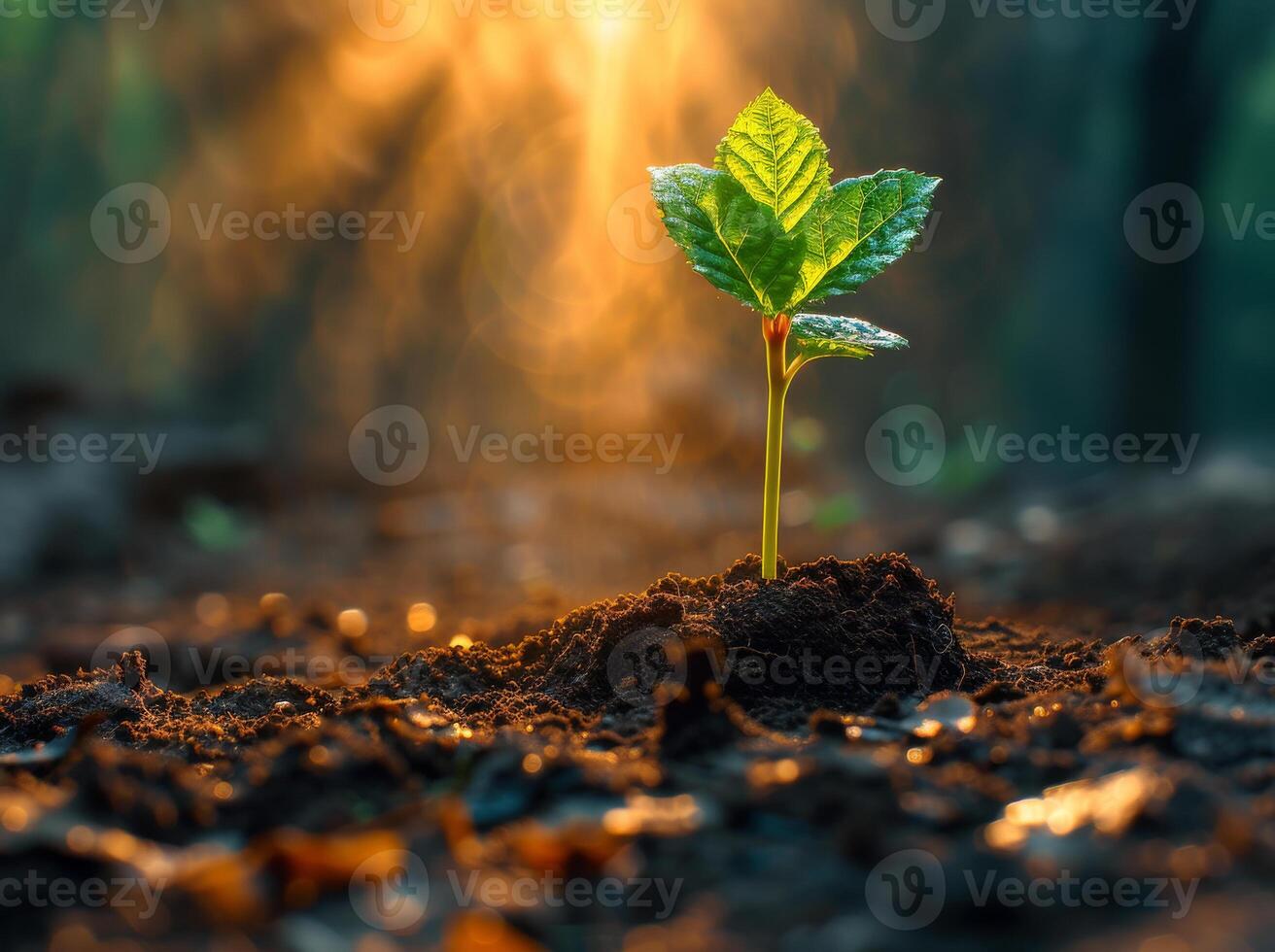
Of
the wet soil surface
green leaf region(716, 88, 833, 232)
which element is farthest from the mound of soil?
green leaf region(716, 88, 833, 232)

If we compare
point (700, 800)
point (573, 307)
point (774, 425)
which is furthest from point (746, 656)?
point (573, 307)

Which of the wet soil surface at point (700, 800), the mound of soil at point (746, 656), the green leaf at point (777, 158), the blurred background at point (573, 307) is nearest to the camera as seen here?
the wet soil surface at point (700, 800)

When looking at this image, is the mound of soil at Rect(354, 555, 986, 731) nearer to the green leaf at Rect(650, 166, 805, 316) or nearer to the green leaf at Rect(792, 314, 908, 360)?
the green leaf at Rect(792, 314, 908, 360)

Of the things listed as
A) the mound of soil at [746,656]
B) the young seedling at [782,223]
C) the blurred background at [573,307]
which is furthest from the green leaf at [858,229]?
the blurred background at [573,307]

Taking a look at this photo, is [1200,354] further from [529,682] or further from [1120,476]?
[529,682]

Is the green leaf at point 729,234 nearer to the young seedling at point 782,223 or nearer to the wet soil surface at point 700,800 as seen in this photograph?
the young seedling at point 782,223

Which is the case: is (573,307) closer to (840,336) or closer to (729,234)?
(729,234)
